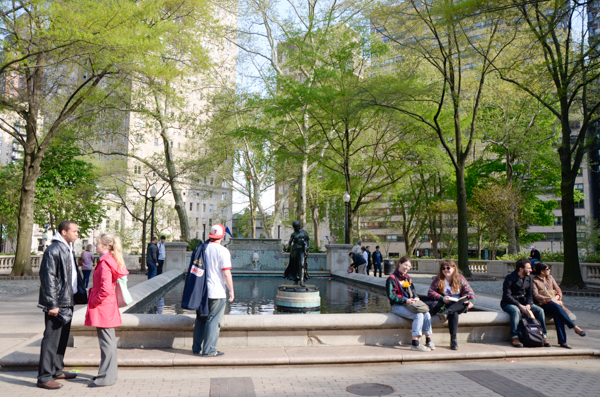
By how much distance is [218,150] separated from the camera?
114 ft

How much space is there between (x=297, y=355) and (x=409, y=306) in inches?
77.3

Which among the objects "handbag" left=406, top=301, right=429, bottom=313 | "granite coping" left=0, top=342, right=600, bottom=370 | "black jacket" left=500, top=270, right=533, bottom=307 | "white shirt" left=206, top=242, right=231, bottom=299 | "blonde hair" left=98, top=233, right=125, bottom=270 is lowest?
"granite coping" left=0, top=342, right=600, bottom=370

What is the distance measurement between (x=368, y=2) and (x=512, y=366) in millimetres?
25583

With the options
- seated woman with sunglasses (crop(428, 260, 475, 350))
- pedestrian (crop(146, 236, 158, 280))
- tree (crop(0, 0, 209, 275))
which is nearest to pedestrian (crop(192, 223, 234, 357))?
seated woman with sunglasses (crop(428, 260, 475, 350))

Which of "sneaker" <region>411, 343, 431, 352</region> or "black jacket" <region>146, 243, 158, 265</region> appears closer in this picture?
"sneaker" <region>411, 343, 431, 352</region>

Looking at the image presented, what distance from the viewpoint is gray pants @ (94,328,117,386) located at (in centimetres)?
580

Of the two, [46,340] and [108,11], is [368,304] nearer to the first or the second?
[46,340]

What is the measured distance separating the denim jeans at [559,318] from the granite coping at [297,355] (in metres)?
0.29

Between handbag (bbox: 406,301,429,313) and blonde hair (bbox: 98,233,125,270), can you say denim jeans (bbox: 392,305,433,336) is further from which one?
blonde hair (bbox: 98,233,125,270)

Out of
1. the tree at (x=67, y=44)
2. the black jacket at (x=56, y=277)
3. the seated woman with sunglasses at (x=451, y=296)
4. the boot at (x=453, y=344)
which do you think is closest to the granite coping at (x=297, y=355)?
the boot at (x=453, y=344)

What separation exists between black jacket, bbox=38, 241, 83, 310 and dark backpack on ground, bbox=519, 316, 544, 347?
22.1ft

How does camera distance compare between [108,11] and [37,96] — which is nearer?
[108,11]

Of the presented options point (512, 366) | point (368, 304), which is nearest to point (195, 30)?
point (368, 304)

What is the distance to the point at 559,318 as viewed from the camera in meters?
8.06
